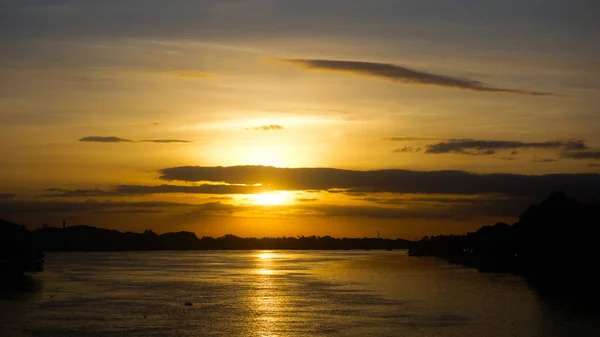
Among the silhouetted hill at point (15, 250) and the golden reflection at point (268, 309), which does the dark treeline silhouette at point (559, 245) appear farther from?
the silhouetted hill at point (15, 250)

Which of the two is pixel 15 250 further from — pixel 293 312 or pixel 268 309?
pixel 293 312

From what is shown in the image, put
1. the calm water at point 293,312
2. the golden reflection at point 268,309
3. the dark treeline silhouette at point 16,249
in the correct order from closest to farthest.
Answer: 1. the calm water at point 293,312
2. the golden reflection at point 268,309
3. the dark treeline silhouette at point 16,249

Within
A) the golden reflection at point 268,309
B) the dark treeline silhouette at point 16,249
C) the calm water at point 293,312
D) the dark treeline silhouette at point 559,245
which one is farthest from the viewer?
the dark treeline silhouette at point 16,249

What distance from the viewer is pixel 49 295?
9206 centimetres

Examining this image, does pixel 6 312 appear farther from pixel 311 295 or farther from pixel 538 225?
pixel 538 225

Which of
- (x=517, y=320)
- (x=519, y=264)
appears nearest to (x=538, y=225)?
(x=519, y=264)

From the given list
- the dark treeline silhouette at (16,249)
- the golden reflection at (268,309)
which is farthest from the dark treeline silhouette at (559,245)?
the dark treeline silhouette at (16,249)

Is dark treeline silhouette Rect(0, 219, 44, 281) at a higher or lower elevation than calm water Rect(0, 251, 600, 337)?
higher

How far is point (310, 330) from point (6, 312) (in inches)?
1118

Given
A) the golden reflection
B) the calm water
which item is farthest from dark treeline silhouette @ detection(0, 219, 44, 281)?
the golden reflection

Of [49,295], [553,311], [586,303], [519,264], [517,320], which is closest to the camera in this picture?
[517,320]

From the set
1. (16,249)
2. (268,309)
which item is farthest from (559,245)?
(16,249)

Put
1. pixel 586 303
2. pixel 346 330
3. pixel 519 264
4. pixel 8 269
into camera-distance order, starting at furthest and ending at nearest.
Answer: pixel 519 264 < pixel 8 269 < pixel 586 303 < pixel 346 330

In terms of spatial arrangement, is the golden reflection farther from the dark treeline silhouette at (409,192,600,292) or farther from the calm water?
the dark treeline silhouette at (409,192,600,292)
